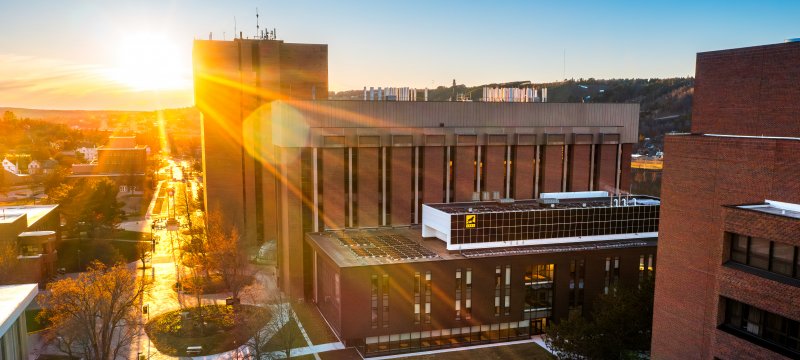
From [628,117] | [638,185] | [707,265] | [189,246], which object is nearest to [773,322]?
[707,265]

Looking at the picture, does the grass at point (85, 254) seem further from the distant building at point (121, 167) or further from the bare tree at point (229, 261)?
the distant building at point (121, 167)

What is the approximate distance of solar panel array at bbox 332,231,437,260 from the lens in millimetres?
46688

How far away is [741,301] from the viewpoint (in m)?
26.6

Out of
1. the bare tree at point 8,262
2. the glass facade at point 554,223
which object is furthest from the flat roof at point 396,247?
the bare tree at point 8,262

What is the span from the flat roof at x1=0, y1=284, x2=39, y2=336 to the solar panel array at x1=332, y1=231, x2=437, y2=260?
77.2 ft

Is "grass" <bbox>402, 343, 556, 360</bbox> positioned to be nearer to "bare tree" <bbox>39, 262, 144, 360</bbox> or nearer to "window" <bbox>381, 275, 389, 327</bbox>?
"window" <bbox>381, 275, 389, 327</bbox>

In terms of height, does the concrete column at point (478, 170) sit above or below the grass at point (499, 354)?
above

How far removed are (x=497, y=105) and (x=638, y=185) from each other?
289 feet

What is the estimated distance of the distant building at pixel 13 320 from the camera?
30.9 metres

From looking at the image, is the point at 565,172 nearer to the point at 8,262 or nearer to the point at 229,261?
the point at 229,261

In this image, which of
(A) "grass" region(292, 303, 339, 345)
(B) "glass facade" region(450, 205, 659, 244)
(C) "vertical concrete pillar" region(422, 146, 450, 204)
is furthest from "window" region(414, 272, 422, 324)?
(C) "vertical concrete pillar" region(422, 146, 450, 204)

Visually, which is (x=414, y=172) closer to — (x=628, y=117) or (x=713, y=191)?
(x=628, y=117)

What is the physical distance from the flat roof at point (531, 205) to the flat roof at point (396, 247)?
356 cm

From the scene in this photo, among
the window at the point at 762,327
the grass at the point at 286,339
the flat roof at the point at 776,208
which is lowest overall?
the grass at the point at 286,339
